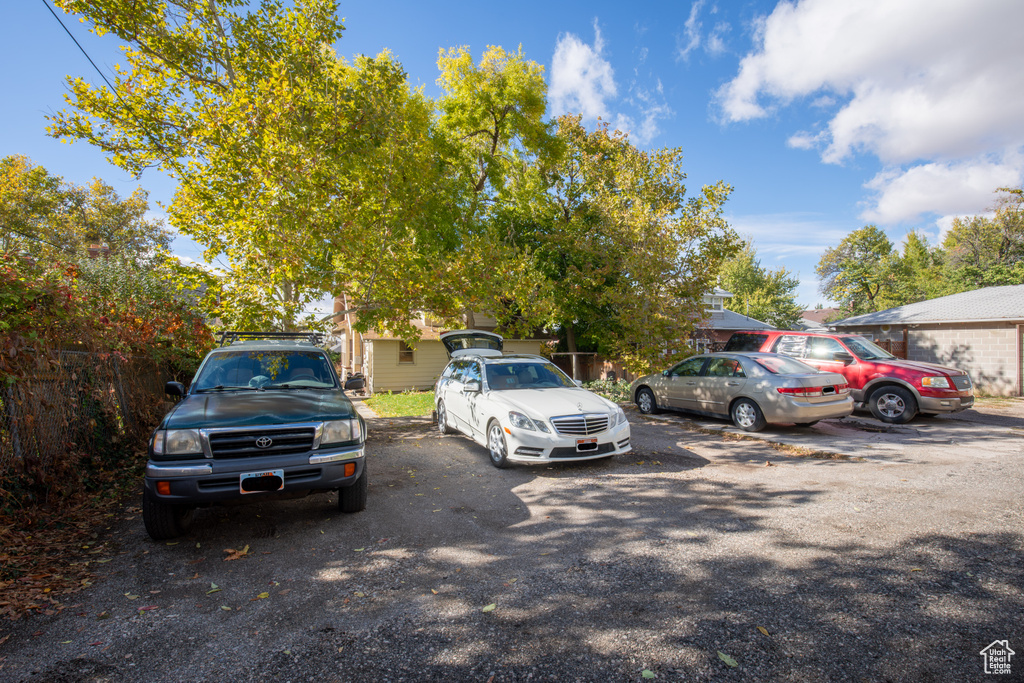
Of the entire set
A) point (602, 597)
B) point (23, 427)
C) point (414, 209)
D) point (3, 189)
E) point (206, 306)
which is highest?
point (3, 189)

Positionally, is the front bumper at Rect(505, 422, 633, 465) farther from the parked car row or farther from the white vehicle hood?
the white vehicle hood

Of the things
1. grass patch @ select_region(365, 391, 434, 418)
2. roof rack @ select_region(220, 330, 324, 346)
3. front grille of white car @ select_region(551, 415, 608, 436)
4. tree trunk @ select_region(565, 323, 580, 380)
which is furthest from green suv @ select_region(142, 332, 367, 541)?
tree trunk @ select_region(565, 323, 580, 380)

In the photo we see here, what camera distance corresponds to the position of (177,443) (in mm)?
4145

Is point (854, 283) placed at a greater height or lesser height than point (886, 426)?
greater

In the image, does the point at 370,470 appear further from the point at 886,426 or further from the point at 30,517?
the point at 886,426

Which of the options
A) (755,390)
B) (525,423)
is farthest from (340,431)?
(755,390)

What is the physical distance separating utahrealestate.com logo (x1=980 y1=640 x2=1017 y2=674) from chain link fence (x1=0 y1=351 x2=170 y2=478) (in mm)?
7398

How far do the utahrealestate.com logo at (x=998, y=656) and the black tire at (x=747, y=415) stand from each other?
695cm

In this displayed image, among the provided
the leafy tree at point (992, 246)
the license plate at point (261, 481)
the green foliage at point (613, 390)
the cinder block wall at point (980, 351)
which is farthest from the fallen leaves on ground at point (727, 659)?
the leafy tree at point (992, 246)

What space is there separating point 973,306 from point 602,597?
21.9 metres

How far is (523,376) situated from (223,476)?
191 inches

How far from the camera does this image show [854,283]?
139 ft

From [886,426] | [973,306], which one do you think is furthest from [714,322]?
[886,426]

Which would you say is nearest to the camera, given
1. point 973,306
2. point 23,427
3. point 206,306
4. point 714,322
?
point 23,427
